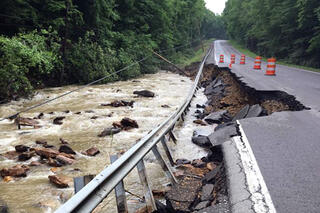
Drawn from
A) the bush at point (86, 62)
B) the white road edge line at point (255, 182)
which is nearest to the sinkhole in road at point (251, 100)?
the white road edge line at point (255, 182)

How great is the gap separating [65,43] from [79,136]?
9906 millimetres

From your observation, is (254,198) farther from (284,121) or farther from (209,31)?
(209,31)

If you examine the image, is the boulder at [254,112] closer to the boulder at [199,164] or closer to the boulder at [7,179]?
the boulder at [199,164]

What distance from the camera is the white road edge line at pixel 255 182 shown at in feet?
8.82

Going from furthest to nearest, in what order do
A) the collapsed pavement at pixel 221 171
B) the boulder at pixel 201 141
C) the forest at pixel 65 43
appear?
the forest at pixel 65 43
the boulder at pixel 201 141
the collapsed pavement at pixel 221 171

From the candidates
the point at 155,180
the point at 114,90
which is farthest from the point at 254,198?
the point at 114,90

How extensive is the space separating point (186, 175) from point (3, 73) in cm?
936

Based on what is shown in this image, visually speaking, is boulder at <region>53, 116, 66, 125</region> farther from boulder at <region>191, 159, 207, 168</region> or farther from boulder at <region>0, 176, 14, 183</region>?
boulder at <region>191, 159, 207, 168</region>

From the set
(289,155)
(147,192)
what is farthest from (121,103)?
(147,192)

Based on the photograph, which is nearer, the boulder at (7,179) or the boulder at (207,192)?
the boulder at (207,192)

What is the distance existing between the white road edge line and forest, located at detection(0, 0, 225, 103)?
9.56 m

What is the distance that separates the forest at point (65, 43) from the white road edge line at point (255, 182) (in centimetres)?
956

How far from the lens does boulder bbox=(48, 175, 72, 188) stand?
4.35 metres

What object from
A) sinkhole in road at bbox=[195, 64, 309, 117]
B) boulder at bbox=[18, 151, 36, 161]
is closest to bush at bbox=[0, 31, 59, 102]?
boulder at bbox=[18, 151, 36, 161]
